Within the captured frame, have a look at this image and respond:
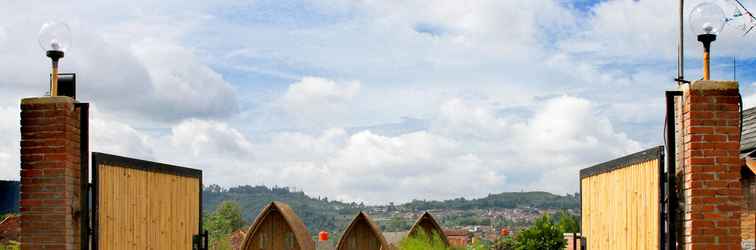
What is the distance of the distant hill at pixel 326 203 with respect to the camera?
190ft

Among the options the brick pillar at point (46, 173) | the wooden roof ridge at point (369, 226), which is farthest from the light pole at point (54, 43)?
the wooden roof ridge at point (369, 226)

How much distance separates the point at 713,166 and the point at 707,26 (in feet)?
3.52

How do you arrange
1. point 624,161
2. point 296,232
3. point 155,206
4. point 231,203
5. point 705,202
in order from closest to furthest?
point 705,202
point 624,161
point 155,206
point 296,232
point 231,203

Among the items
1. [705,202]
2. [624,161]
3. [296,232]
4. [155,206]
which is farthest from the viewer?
[296,232]

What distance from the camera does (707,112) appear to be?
6.64m

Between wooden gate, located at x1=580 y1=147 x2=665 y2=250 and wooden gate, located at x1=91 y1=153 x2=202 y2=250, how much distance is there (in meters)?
4.31

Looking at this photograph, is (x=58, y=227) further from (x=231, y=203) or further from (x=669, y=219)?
(x=231, y=203)

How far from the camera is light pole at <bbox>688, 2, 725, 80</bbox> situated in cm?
676

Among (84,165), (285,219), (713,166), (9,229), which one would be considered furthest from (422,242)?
(713,166)

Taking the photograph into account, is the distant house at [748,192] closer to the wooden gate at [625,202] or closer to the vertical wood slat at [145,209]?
the wooden gate at [625,202]

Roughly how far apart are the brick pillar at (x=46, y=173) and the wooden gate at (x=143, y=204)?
1.39 ft

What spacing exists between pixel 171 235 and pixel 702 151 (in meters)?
5.46

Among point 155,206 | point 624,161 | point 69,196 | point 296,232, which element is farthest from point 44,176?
point 296,232

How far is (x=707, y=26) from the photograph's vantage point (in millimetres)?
6762
